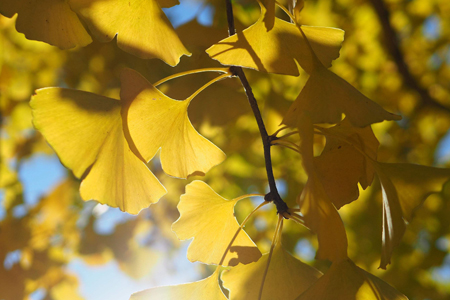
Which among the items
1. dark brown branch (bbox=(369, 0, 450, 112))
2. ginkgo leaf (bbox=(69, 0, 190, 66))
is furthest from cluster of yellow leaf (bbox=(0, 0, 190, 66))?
dark brown branch (bbox=(369, 0, 450, 112))

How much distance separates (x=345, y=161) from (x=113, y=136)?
29 cm

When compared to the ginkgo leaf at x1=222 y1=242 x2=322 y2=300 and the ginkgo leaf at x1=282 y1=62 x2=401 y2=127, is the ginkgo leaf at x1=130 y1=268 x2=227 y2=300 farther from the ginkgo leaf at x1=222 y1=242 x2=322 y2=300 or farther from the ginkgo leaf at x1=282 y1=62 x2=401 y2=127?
the ginkgo leaf at x1=282 y1=62 x2=401 y2=127

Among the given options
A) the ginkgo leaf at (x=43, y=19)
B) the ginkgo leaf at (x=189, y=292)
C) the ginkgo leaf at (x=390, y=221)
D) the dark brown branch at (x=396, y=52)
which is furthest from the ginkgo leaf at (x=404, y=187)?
the dark brown branch at (x=396, y=52)

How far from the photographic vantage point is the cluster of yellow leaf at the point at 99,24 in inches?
15.1

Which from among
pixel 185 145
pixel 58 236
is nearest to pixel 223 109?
pixel 185 145

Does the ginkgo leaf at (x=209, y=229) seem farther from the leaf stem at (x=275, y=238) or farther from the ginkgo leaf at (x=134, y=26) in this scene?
the ginkgo leaf at (x=134, y=26)

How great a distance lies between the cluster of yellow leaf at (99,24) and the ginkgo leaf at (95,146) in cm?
7

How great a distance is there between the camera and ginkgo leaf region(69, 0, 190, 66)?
376mm

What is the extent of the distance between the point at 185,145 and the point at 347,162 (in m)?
0.21

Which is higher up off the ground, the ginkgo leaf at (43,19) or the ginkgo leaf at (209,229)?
the ginkgo leaf at (43,19)

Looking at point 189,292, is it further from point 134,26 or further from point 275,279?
point 134,26

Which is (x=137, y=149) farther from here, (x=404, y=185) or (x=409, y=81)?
(x=409, y=81)

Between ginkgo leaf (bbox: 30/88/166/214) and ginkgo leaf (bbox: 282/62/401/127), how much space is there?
0.19 m

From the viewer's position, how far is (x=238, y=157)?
4.51 feet
